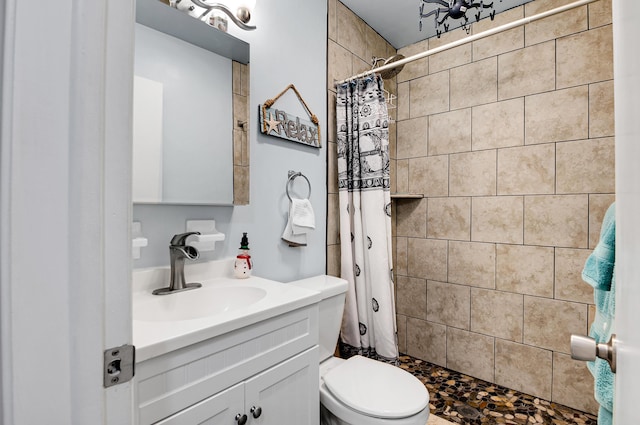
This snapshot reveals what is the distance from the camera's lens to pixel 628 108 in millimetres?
324

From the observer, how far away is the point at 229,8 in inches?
56.2

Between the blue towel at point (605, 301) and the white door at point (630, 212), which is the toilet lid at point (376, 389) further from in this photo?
the white door at point (630, 212)

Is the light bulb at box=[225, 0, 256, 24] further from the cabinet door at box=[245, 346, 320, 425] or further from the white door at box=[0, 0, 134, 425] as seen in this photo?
the cabinet door at box=[245, 346, 320, 425]

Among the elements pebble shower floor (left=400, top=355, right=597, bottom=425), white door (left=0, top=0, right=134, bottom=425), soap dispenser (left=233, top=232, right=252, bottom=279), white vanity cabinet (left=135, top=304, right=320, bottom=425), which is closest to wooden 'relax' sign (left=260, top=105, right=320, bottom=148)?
soap dispenser (left=233, top=232, right=252, bottom=279)

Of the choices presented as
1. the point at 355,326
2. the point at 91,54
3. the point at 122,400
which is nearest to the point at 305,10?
the point at 91,54

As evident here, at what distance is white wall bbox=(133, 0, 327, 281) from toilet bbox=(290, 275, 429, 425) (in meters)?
0.25

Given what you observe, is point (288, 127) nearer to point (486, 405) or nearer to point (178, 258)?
point (178, 258)

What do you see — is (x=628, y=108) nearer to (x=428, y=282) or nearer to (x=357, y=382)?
(x=357, y=382)

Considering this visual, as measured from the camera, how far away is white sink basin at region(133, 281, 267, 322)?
111 cm

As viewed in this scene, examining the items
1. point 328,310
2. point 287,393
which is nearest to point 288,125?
point 328,310

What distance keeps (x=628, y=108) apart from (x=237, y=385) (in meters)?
1.04

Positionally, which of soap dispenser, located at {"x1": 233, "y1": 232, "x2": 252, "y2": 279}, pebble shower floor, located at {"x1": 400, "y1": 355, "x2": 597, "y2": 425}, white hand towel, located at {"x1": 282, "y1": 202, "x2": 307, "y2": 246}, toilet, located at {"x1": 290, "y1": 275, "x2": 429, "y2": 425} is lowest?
pebble shower floor, located at {"x1": 400, "y1": 355, "x2": 597, "y2": 425}

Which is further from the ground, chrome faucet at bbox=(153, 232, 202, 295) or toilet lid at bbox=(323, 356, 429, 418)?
→ chrome faucet at bbox=(153, 232, 202, 295)

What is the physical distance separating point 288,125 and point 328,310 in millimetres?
987
